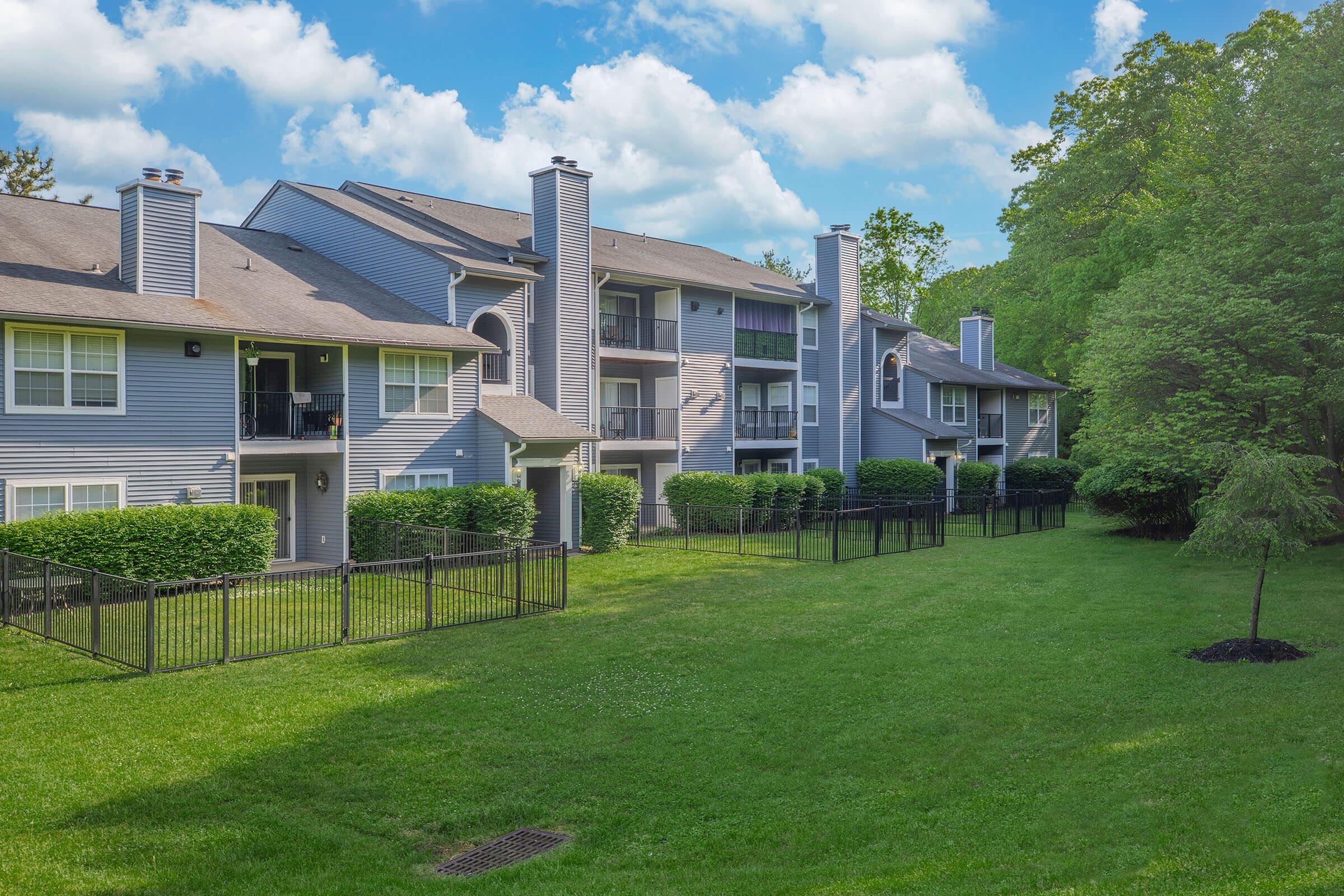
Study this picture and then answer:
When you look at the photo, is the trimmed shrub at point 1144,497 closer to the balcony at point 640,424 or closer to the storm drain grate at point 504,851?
the balcony at point 640,424

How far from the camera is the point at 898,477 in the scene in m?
35.2

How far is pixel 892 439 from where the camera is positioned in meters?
37.7

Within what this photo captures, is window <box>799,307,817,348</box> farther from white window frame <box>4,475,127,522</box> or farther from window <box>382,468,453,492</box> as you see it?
white window frame <box>4,475,127,522</box>

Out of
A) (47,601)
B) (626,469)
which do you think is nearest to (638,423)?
(626,469)

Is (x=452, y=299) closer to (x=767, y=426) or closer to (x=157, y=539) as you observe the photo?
(x=157, y=539)

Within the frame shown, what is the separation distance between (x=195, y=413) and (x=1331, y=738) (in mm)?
19379

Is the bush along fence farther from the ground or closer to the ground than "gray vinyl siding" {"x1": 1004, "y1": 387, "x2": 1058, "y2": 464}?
closer to the ground

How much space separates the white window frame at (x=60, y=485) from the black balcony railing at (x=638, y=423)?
1398 cm

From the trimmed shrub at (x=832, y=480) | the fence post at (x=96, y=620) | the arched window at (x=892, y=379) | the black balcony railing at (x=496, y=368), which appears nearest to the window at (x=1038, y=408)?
the arched window at (x=892, y=379)

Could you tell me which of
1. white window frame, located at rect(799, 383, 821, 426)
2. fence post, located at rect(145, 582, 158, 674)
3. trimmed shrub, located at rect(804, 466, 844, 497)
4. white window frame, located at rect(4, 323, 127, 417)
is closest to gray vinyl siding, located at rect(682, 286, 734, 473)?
trimmed shrub, located at rect(804, 466, 844, 497)

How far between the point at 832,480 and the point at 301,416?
64.4ft

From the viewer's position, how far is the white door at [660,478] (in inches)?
1243

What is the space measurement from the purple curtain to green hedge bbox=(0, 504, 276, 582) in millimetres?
19403

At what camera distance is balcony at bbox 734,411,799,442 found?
3394 cm
